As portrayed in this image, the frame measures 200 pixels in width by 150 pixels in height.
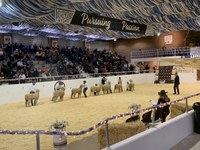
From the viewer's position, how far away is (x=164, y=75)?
29.6 meters

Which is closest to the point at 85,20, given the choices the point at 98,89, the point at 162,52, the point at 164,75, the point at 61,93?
the point at 61,93

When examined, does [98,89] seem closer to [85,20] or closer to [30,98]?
[30,98]

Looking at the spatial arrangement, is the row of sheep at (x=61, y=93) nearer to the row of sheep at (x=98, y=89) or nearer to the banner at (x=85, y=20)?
the row of sheep at (x=98, y=89)

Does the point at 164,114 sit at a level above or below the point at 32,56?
below

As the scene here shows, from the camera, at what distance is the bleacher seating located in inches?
1140

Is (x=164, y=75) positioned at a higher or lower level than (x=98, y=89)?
higher

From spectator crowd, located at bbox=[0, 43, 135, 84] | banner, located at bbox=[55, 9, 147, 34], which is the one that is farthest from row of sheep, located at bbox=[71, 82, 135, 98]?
banner, located at bbox=[55, 9, 147, 34]

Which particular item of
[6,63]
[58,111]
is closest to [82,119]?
[58,111]

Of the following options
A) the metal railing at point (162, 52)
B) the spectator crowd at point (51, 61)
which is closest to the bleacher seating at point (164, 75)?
the metal railing at point (162, 52)

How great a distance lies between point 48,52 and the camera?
26828 mm

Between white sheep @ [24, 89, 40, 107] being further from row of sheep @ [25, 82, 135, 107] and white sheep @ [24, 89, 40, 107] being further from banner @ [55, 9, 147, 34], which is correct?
banner @ [55, 9, 147, 34]

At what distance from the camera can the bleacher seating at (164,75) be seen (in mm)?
28953

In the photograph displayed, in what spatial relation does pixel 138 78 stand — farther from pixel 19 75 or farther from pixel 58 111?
pixel 58 111

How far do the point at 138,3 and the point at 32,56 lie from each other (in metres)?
14.9
